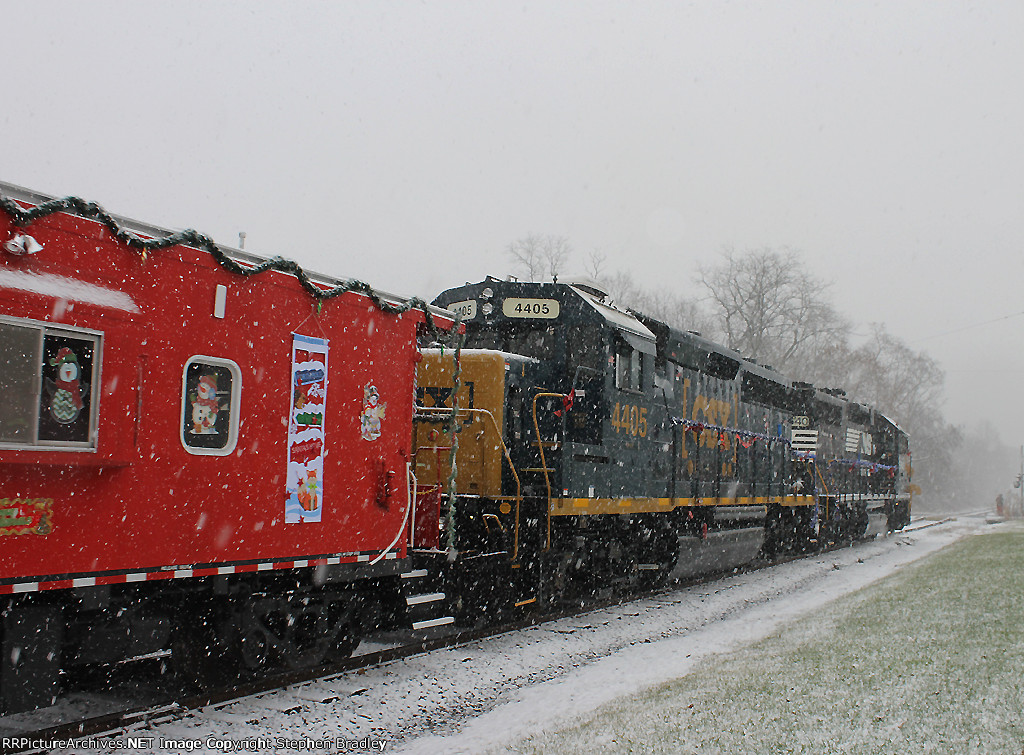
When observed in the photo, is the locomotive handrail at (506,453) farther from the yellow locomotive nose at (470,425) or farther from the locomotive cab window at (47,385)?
the locomotive cab window at (47,385)

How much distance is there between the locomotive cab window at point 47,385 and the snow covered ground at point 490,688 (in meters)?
2.12

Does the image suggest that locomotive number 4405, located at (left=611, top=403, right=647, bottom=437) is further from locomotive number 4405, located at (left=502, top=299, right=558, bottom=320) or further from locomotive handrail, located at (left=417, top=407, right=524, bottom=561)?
locomotive handrail, located at (left=417, top=407, right=524, bottom=561)

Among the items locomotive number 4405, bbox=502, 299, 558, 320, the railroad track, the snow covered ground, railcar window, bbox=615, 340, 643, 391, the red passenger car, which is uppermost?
locomotive number 4405, bbox=502, 299, 558, 320

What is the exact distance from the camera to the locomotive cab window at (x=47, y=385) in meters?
4.73

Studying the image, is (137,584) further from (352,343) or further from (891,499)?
(891,499)

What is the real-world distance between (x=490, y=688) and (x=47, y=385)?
4.29 m

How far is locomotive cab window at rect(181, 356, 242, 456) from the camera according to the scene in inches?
230

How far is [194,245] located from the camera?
19.3ft

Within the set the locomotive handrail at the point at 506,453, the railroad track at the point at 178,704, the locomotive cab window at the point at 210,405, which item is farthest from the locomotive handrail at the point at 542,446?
the locomotive cab window at the point at 210,405

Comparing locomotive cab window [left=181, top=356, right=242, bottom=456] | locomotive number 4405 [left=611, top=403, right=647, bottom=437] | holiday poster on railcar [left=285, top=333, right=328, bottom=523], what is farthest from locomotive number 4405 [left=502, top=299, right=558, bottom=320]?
locomotive cab window [left=181, top=356, right=242, bottom=456]

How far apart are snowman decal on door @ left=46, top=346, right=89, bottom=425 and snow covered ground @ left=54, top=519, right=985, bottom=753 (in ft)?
7.22

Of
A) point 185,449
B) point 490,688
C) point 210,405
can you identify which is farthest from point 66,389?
point 490,688

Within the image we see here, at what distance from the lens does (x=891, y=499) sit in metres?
29.1

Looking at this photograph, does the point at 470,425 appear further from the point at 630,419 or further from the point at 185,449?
the point at 185,449
